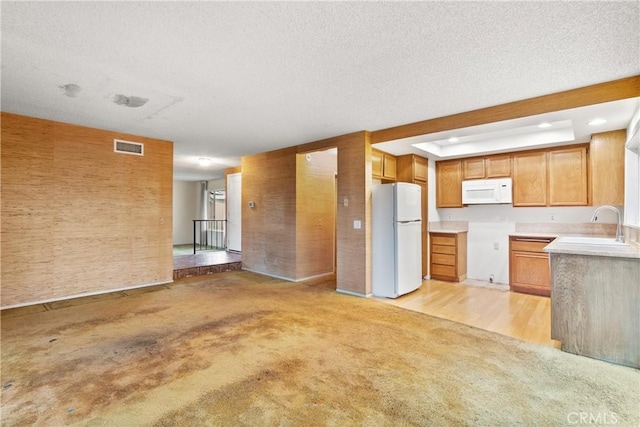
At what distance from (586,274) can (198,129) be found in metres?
5.01

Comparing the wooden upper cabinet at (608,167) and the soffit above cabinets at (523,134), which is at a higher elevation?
the soffit above cabinets at (523,134)

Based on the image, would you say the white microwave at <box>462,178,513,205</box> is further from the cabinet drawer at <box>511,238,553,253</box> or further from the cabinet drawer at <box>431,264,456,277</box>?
the cabinet drawer at <box>431,264,456,277</box>

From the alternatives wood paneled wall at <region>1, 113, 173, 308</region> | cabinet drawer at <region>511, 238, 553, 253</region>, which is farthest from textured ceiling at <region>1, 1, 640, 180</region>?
cabinet drawer at <region>511, 238, 553, 253</region>

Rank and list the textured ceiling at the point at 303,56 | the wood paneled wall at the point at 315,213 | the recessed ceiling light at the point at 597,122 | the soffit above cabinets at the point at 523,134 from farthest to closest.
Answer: the wood paneled wall at the point at 315,213
the recessed ceiling light at the point at 597,122
the soffit above cabinets at the point at 523,134
the textured ceiling at the point at 303,56

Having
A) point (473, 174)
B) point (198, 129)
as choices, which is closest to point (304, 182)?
point (198, 129)

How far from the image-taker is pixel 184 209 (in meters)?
10.8

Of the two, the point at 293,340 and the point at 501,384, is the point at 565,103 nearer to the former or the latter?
the point at 501,384

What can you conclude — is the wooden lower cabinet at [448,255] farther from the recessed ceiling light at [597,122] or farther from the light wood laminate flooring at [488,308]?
the recessed ceiling light at [597,122]

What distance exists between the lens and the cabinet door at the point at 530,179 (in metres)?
4.68

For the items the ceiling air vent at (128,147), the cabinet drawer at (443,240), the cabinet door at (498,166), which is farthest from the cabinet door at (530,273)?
the ceiling air vent at (128,147)

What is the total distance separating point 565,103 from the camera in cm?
295

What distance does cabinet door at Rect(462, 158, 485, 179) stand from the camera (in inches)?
207

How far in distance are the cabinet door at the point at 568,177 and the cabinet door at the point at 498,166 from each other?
0.56 meters

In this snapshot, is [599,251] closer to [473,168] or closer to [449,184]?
[473,168]
